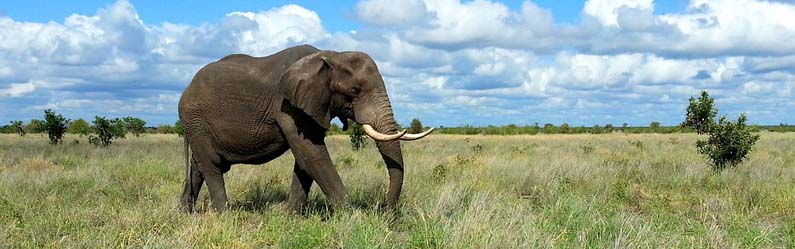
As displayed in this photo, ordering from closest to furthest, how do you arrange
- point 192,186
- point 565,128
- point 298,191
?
point 298,191, point 192,186, point 565,128

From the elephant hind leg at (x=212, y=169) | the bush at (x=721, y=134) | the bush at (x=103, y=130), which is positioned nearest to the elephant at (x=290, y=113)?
the elephant hind leg at (x=212, y=169)

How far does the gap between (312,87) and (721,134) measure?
417 inches

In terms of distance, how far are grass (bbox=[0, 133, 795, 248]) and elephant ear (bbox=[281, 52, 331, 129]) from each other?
37.7 inches

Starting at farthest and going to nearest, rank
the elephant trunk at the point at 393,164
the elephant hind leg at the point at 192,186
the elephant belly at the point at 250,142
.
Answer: the elephant hind leg at the point at 192,186
the elephant belly at the point at 250,142
the elephant trunk at the point at 393,164

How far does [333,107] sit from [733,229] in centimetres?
389

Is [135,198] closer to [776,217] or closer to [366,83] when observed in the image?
[366,83]

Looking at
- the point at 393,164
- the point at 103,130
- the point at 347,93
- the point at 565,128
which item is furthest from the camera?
the point at 565,128

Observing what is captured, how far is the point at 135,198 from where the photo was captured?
951 centimetres

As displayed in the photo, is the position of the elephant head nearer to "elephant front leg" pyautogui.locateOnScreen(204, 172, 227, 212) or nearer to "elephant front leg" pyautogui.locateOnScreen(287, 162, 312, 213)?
"elephant front leg" pyautogui.locateOnScreen(287, 162, 312, 213)

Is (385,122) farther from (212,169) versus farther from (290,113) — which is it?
(212,169)

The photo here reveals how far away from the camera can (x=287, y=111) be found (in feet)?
22.4

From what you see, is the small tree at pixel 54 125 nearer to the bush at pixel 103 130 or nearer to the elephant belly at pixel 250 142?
the bush at pixel 103 130

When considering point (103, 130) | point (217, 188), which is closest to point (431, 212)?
point (217, 188)

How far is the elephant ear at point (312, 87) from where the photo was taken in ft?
21.3
